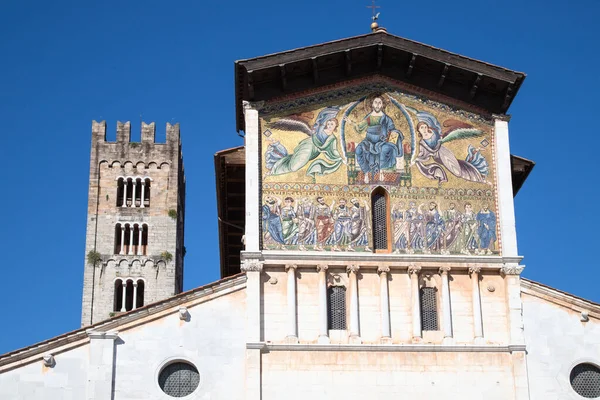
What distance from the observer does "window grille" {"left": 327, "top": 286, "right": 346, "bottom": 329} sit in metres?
26.4

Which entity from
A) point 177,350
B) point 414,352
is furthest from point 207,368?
point 414,352

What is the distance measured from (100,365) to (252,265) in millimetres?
4303

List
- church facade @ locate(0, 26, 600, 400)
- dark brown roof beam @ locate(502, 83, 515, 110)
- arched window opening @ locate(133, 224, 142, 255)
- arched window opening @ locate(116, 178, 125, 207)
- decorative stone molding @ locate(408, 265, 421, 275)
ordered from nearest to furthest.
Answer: church facade @ locate(0, 26, 600, 400), decorative stone molding @ locate(408, 265, 421, 275), dark brown roof beam @ locate(502, 83, 515, 110), arched window opening @ locate(133, 224, 142, 255), arched window opening @ locate(116, 178, 125, 207)

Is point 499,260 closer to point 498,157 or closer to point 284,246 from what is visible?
point 498,157

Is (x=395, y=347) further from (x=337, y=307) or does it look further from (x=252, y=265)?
(x=252, y=265)

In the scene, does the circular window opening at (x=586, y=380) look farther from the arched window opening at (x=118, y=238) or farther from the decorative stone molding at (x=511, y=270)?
the arched window opening at (x=118, y=238)

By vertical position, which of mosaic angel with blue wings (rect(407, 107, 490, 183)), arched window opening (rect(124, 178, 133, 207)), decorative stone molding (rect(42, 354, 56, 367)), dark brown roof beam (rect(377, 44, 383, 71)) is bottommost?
decorative stone molding (rect(42, 354, 56, 367))

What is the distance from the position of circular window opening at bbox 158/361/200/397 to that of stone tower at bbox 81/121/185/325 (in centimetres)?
4527

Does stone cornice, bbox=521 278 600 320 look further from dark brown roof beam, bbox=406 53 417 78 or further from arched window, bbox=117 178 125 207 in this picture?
arched window, bbox=117 178 125 207

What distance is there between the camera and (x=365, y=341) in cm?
2616

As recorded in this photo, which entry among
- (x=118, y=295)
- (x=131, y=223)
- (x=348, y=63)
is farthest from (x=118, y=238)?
(x=348, y=63)

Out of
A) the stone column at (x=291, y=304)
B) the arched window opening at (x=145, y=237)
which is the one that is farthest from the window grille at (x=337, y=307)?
the arched window opening at (x=145, y=237)

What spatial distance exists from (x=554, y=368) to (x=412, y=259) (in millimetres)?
4290

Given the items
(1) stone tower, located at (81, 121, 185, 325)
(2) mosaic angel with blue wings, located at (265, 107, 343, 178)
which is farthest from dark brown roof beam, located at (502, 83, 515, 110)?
(1) stone tower, located at (81, 121, 185, 325)
